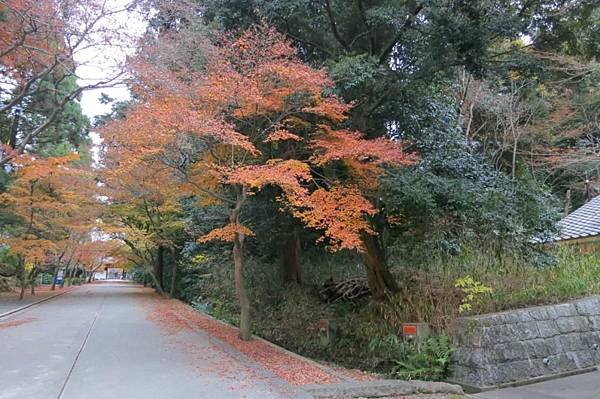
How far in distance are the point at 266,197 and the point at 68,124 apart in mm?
13756

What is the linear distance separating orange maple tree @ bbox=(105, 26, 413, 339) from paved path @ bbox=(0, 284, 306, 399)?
2742mm

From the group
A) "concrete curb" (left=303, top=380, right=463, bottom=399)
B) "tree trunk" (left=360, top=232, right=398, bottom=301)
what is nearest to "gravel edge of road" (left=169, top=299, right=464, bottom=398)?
"concrete curb" (left=303, top=380, right=463, bottom=399)

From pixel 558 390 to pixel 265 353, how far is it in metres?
5.35

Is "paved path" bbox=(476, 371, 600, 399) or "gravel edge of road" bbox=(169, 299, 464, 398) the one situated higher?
"gravel edge of road" bbox=(169, 299, 464, 398)

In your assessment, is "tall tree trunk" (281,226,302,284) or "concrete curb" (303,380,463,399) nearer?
"concrete curb" (303,380,463,399)

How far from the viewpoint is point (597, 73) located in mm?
10875

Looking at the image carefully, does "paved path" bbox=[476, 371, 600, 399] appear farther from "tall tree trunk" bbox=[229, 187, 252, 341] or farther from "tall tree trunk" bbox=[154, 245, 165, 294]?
"tall tree trunk" bbox=[154, 245, 165, 294]

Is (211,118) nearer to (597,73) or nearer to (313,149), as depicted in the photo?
(313,149)

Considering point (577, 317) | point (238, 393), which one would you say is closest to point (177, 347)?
point (238, 393)

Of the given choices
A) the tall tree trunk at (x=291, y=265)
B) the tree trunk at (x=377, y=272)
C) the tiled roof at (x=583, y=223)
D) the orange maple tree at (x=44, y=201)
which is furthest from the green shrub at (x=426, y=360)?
the orange maple tree at (x=44, y=201)

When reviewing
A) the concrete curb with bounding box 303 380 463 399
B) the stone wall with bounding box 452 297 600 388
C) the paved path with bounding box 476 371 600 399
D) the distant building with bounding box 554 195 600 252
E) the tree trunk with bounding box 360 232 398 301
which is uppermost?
the distant building with bounding box 554 195 600 252

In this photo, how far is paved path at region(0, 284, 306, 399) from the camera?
20.8 ft

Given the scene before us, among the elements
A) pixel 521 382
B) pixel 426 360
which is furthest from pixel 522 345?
pixel 426 360

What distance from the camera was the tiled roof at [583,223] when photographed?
54.0 ft
